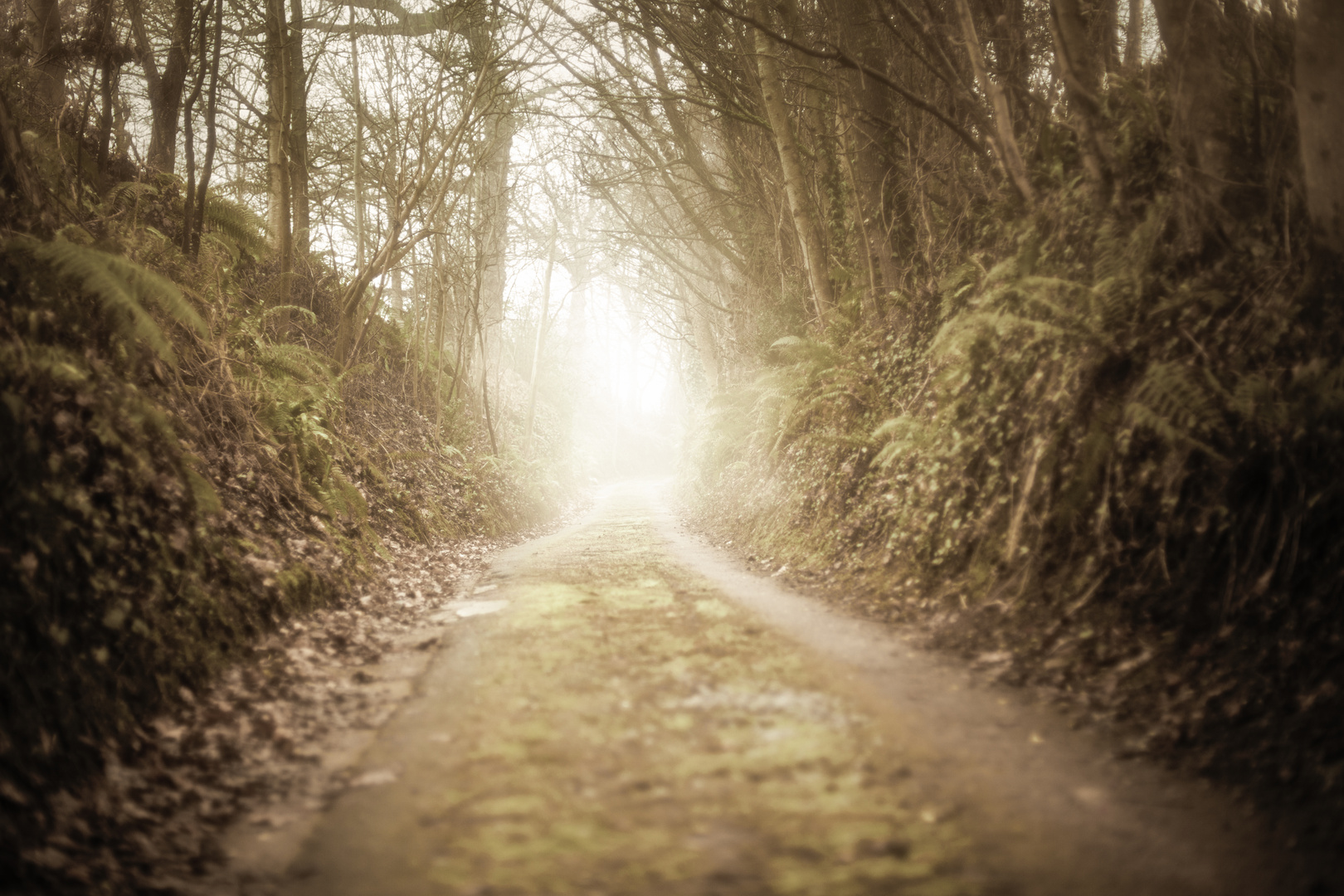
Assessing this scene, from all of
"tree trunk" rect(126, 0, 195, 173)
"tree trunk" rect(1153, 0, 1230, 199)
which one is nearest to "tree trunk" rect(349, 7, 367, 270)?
"tree trunk" rect(126, 0, 195, 173)

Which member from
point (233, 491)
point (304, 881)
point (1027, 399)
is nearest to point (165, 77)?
point (233, 491)

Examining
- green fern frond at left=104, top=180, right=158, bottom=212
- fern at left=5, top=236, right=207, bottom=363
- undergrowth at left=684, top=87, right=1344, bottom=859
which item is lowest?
undergrowth at left=684, top=87, right=1344, bottom=859

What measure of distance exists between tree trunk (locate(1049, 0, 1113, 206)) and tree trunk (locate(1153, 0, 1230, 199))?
24.6 inches

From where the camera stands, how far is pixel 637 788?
2.70 m

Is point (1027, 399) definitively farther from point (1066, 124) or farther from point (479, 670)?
point (479, 670)

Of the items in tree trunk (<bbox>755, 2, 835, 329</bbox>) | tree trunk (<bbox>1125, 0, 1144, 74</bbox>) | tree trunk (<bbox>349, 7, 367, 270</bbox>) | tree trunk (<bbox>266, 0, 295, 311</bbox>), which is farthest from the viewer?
tree trunk (<bbox>349, 7, 367, 270</bbox>)

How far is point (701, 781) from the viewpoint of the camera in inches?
107

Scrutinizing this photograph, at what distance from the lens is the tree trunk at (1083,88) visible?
5465mm

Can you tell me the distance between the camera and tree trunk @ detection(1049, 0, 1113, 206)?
215 inches

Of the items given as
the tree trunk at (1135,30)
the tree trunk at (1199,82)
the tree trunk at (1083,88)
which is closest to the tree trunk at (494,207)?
the tree trunk at (1083,88)

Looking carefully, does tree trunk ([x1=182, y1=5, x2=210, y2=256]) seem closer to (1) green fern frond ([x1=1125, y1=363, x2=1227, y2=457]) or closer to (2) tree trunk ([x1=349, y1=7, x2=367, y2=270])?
(2) tree trunk ([x1=349, y1=7, x2=367, y2=270])

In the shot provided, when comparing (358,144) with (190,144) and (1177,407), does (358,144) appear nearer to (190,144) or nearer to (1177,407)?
(190,144)

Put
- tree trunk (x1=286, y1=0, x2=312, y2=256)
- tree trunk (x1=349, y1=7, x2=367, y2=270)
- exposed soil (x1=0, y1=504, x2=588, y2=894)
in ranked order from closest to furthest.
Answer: exposed soil (x1=0, y1=504, x2=588, y2=894), tree trunk (x1=286, y1=0, x2=312, y2=256), tree trunk (x1=349, y1=7, x2=367, y2=270)

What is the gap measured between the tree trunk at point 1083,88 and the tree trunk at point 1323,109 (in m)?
1.45
